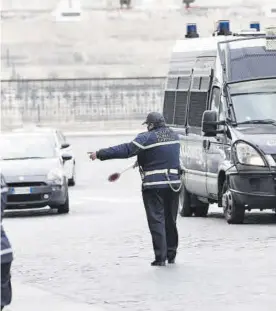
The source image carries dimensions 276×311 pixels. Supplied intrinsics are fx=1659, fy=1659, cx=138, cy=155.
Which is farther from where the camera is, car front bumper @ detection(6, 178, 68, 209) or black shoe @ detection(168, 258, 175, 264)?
car front bumper @ detection(6, 178, 68, 209)

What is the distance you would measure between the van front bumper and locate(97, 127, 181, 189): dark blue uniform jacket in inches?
189

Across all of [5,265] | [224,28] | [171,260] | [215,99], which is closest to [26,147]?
[224,28]

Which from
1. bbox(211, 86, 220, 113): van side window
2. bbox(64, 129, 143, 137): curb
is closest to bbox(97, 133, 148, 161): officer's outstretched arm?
bbox(211, 86, 220, 113): van side window

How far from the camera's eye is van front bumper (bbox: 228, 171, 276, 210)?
21.2m

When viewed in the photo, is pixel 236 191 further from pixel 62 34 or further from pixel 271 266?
pixel 62 34

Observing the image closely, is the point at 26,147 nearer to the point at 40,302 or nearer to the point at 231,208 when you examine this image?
the point at 231,208

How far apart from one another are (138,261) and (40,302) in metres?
3.54

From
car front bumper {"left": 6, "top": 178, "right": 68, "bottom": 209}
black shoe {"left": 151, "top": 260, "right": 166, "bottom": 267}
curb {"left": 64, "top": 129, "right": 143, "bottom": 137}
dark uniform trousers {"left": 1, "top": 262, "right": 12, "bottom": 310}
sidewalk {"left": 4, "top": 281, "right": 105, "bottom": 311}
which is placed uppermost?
dark uniform trousers {"left": 1, "top": 262, "right": 12, "bottom": 310}

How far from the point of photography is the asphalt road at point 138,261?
1398 centimetres

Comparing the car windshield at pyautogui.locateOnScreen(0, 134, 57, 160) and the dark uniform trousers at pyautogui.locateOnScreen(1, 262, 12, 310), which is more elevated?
the dark uniform trousers at pyautogui.locateOnScreen(1, 262, 12, 310)

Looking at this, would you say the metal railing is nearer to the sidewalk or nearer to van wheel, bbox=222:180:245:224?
van wheel, bbox=222:180:245:224

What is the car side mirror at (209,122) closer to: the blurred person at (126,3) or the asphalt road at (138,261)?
the asphalt road at (138,261)

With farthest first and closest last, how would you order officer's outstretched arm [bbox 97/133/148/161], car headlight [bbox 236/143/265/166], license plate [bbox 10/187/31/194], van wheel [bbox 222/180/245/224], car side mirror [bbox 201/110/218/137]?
1. license plate [bbox 10/187/31/194]
2. car side mirror [bbox 201/110/218/137]
3. van wheel [bbox 222/180/245/224]
4. car headlight [bbox 236/143/265/166]
5. officer's outstretched arm [bbox 97/133/148/161]

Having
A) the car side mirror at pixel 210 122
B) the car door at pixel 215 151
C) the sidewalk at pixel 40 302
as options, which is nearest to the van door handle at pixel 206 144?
the car door at pixel 215 151
